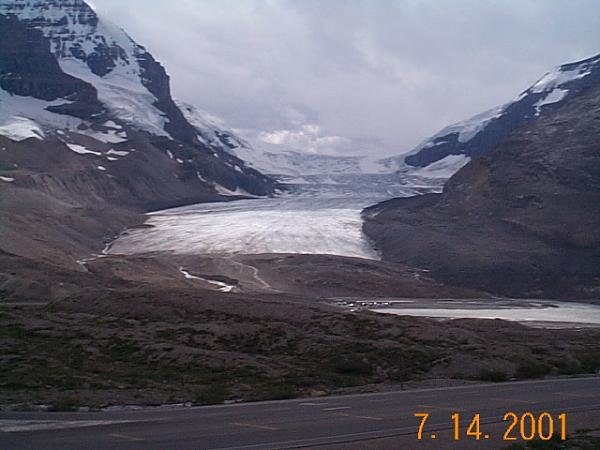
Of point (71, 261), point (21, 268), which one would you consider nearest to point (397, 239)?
point (71, 261)

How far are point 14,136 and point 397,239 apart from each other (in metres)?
107

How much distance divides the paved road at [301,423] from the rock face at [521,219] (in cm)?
9374

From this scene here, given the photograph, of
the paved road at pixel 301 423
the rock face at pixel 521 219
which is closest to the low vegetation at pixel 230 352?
the paved road at pixel 301 423

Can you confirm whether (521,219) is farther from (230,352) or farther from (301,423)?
(301,423)

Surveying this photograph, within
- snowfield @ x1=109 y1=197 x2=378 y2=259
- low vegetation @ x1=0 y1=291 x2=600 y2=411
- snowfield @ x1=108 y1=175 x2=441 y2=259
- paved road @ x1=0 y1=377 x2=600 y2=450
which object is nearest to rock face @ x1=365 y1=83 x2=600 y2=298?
snowfield @ x1=108 y1=175 x2=441 y2=259

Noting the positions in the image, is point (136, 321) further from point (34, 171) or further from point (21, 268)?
point (34, 171)

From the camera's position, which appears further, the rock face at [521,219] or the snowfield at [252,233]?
the snowfield at [252,233]

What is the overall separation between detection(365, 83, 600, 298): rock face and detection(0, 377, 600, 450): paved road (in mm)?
93743

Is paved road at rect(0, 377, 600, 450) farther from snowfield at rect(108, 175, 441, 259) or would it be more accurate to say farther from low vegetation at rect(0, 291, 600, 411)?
snowfield at rect(108, 175, 441, 259)

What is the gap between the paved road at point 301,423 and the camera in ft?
50.6

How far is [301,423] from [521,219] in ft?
413

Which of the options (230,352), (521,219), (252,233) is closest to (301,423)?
(230,352)

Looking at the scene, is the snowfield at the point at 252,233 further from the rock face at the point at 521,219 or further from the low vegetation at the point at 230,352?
the low vegetation at the point at 230,352

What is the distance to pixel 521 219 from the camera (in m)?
138
